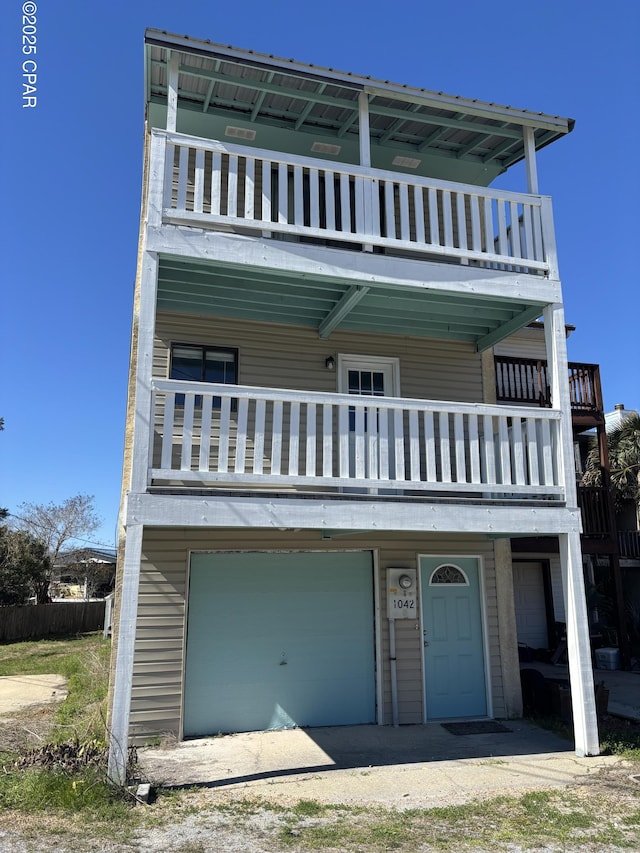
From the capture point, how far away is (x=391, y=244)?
24.8 feet

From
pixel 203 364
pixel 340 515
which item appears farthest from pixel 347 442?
pixel 203 364

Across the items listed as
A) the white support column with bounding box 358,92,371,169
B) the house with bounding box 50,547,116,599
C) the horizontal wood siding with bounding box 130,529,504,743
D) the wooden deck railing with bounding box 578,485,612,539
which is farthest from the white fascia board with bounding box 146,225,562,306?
the house with bounding box 50,547,116,599

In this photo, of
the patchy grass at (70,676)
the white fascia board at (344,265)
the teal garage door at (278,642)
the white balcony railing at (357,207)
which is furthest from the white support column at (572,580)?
the patchy grass at (70,676)

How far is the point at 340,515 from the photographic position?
6.86m

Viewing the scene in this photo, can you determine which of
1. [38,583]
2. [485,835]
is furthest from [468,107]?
[38,583]

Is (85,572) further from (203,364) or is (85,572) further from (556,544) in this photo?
(203,364)

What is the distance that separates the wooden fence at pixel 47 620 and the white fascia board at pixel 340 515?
18381 mm

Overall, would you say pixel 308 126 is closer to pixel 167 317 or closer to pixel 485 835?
pixel 167 317

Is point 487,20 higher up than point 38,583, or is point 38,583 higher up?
point 487,20

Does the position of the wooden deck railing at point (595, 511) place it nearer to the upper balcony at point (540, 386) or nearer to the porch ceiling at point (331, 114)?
the upper balcony at point (540, 386)

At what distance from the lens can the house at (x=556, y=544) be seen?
571 inches

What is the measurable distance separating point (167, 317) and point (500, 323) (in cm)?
488

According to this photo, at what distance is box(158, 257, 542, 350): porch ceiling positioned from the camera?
7.75 meters

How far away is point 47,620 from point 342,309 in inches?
798
